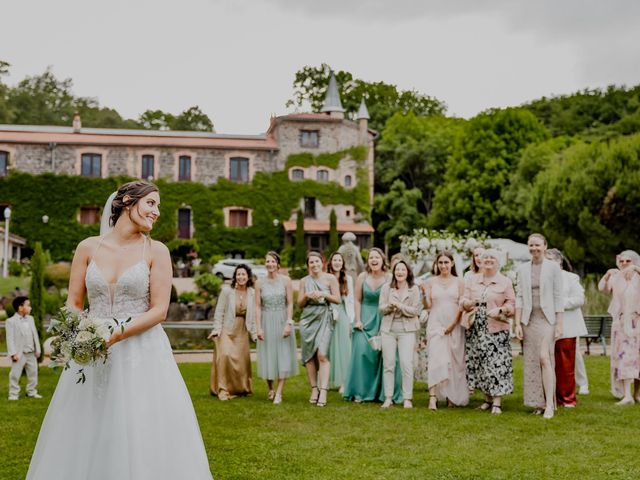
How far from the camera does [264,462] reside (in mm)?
6680

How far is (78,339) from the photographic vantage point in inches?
171

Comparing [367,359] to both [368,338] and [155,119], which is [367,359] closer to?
[368,338]

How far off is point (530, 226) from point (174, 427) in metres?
35.3

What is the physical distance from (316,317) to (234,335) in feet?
4.45

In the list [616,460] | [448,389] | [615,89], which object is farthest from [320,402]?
[615,89]

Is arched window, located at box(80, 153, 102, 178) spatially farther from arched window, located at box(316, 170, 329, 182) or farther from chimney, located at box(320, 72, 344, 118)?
chimney, located at box(320, 72, 344, 118)

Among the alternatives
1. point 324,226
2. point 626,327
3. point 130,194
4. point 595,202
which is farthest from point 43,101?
point 130,194

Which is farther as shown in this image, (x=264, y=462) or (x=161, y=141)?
(x=161, y=141)

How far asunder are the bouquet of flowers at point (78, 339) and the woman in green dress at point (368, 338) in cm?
630

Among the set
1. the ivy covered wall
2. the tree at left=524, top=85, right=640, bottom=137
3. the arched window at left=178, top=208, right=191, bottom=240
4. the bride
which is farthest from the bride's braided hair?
the tree at left=524, top=85, right=640, bottom=137

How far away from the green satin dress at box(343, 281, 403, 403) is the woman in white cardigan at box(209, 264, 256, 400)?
1475 millimetres

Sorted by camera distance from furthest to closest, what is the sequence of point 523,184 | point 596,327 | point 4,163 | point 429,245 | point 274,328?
point 4,163, point 523,184, point 596,327, point 429,245, point 274,328

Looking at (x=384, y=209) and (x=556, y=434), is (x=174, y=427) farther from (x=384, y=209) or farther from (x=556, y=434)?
(x=384, y=209)

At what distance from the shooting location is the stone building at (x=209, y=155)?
149 ft
